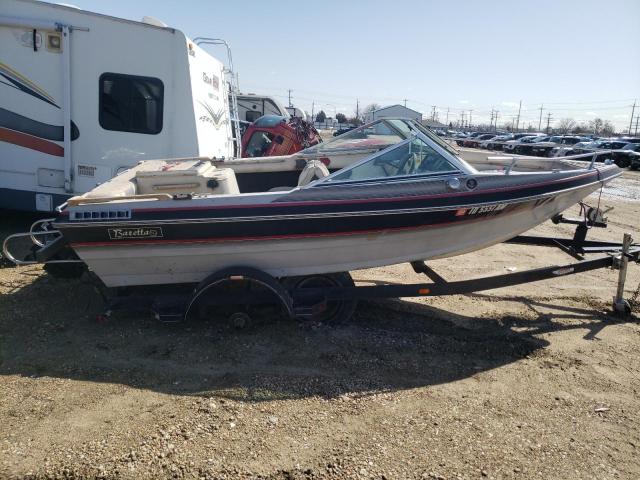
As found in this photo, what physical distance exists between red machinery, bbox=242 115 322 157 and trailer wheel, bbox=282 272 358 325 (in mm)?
5746

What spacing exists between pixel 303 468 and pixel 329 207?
72.2 inches

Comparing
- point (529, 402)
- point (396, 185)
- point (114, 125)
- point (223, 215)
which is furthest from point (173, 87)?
point (529, 402)

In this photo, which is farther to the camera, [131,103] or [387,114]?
[387,114]

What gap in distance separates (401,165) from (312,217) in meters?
0.88

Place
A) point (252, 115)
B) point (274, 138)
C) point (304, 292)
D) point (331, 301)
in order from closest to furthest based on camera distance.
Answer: point (304, 292), point (331, 301), point (274, 138), point (252, 115)

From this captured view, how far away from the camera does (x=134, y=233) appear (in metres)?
3.52

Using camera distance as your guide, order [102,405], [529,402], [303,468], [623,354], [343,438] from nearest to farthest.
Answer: [303,468], [343,438], [102,405], [529,402], [623,354]

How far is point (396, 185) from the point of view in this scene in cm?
369

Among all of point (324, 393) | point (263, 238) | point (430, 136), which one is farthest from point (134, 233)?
point (430, 136)

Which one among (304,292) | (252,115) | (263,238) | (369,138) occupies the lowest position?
(304,292)

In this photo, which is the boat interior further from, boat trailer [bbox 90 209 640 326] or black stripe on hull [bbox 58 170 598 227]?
boat trailer [bbox 90 209 640 326]

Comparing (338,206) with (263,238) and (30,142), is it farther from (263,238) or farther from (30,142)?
(30,142)

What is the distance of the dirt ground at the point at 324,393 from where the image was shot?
2.52 m

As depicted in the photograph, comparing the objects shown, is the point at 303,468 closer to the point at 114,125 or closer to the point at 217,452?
the point at 217,452
